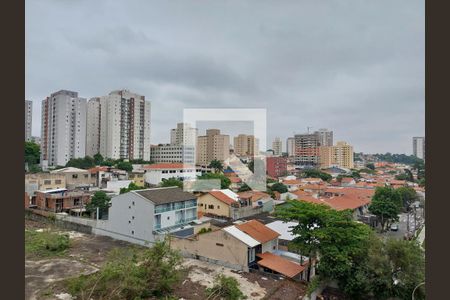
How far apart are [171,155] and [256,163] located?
63.2 ft

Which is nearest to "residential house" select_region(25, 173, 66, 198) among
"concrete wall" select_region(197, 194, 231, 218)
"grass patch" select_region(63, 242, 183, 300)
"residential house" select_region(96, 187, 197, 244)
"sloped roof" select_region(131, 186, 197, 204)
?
"residential house" select_region(96, 187, 197, 244)

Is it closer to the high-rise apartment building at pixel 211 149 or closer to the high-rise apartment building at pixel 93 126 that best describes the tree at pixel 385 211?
the high-rise apartment building at pixel 211 149

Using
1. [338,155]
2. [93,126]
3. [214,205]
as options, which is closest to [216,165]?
[214,205]

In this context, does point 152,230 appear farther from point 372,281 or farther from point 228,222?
point 372,281

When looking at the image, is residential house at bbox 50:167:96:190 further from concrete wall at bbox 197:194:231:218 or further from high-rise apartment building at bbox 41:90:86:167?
concrete wall at bbox 197:194:231:218

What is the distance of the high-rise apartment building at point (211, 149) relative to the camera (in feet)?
92.3

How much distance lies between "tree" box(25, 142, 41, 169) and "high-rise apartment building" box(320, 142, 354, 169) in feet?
153

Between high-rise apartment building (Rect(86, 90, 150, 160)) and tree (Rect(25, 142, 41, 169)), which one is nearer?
tree (Rect(25, 142, 41, 169))

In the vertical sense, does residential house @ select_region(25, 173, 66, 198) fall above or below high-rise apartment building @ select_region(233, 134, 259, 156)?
below

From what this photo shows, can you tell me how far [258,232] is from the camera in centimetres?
1092

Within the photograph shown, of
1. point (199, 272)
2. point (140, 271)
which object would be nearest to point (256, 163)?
point (199, 272)

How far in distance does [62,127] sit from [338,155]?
1877 inches

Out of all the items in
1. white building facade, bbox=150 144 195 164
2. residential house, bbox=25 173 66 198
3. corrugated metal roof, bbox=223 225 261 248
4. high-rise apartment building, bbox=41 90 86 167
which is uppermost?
high-rise apartment building, bbox=41 90 86 167

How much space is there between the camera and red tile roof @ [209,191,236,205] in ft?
58.3
